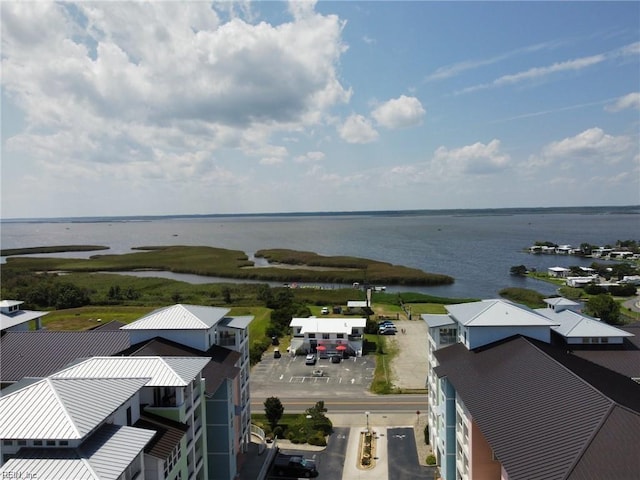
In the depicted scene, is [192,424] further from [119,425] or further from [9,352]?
[9,352]

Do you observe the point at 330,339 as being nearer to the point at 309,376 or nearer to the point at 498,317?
the point at 309,376

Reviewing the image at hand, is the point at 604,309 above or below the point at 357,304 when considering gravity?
above

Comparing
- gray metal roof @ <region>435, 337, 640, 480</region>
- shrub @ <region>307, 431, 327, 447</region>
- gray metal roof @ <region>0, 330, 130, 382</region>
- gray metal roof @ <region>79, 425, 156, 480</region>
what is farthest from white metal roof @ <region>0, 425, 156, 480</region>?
shrub @ <region>307, 431, 327, 447</region>

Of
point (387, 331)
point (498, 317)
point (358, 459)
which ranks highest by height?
point (498, 317)

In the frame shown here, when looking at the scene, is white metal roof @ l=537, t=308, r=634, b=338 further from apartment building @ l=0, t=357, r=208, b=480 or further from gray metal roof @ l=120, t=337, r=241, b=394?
apartment building @ l=0, t=357, r=208, b=480

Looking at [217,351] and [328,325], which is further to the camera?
[328,325]

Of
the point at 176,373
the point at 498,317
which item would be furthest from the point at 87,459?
the point at 498,317
